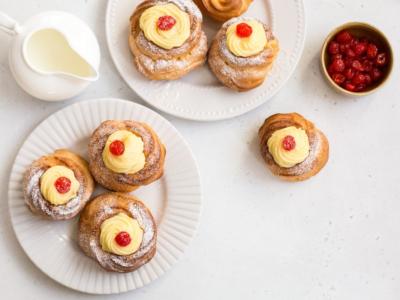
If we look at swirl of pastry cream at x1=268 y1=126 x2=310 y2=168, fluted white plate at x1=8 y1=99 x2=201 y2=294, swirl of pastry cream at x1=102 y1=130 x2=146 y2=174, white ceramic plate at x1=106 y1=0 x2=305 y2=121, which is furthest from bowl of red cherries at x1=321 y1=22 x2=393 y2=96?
swirl of pastry cream at x1=102 y1=130 x2=146 y2=174

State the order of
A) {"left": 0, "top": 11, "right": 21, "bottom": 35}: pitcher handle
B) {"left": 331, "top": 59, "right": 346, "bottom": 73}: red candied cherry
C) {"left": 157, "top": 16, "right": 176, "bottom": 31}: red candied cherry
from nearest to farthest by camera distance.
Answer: {"left": 0, "top": 11, "right": 21, "bottom": 35}: pitcher handle → {"left": 157, "top": 16, "right": 176, "bottom": 31}: red candied cherry → {"left": 331, "top": 59, "right": 346, "bottom": 73}: red candied cherry

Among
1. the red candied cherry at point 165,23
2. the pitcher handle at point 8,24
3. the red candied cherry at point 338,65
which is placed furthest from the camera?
the red candied cherry at point 338,65

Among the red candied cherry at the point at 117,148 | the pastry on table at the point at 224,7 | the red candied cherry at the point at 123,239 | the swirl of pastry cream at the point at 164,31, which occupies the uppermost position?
the pastry on table at the point at 224,7

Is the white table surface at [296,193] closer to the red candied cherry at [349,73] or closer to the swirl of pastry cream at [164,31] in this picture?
the red candied cherry at [349,73]

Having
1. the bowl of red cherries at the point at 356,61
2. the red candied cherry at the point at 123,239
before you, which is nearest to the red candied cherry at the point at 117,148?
the red candied cherry at the point at 123,239

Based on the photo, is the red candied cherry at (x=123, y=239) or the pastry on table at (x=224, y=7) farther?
the pastry on table at (x=224, y=7)

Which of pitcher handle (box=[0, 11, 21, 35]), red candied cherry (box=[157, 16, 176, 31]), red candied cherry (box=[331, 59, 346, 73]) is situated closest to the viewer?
pitcher handle (box=[0, 11, 21, 35])

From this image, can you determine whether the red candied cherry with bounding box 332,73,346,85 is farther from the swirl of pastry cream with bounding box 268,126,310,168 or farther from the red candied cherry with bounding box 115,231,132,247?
the red candied cherry with bounding box 115,231,132,247
